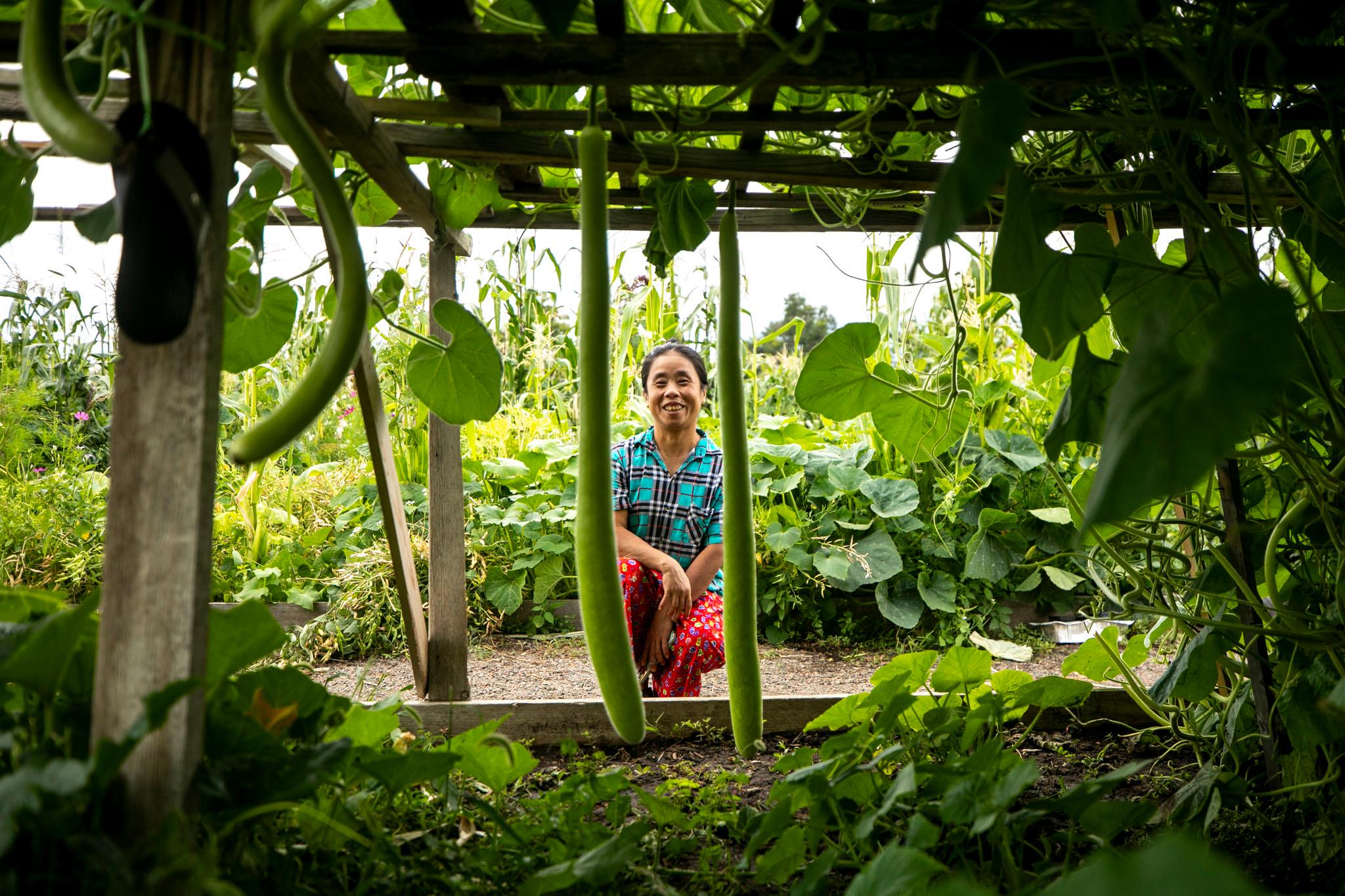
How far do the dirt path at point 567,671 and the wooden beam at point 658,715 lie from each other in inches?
23.3

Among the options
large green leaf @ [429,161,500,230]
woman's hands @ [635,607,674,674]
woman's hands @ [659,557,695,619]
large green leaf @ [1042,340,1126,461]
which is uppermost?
large green leaf @ [429,161,500,230]

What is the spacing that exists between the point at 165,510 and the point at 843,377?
41.3 inches

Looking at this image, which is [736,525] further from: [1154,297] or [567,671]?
[567,671]

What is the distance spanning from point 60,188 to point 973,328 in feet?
13.0

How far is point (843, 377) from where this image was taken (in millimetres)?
1479

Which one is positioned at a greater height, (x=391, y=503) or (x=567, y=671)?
(x=391, y=503)

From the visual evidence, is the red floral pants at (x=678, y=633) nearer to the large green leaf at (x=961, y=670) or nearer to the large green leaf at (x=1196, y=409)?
the large green leaf at (x=961, y=670)

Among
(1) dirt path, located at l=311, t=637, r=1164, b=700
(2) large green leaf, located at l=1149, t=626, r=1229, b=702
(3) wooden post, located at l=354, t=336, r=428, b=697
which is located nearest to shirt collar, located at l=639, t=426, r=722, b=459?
(1) dirt path, located at l=311, t=637, r=1164, b=700

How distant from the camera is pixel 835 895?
1114mm

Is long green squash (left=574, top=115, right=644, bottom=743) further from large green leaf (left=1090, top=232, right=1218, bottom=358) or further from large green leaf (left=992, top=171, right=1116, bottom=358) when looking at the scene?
large green leaf (left=1090, top=232, right=1218, bottom=358)

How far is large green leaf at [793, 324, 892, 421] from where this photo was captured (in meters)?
1.43

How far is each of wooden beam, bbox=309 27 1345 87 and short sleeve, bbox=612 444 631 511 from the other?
1.75 meters

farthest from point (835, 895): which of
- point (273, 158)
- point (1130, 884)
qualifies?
point (273, 158)

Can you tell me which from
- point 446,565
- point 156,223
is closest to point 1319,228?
point 156,223
